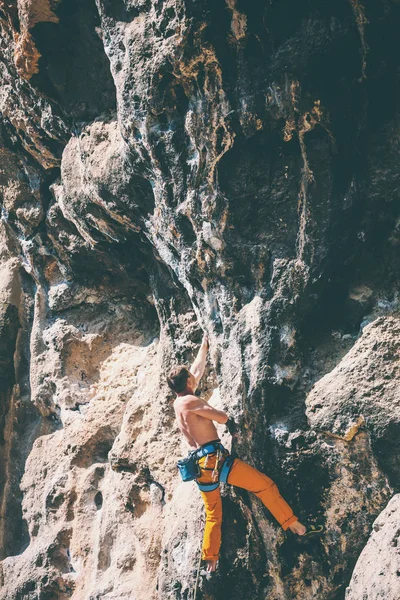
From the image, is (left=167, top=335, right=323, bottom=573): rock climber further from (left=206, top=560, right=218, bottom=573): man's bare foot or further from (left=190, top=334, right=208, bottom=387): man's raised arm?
(left=190, top=334, right=208, bottom=387): man's raised arm

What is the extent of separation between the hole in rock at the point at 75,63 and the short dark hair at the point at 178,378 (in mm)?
3018

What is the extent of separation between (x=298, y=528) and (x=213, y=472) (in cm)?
87

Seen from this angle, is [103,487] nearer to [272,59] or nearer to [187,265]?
[187,265]

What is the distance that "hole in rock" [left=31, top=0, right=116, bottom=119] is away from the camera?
7023mm

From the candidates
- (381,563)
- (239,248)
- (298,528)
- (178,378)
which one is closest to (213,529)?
(298,528)

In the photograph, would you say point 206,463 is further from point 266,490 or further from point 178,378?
point 178,378

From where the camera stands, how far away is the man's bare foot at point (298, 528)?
18.7ft

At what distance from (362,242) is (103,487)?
4.23 meters

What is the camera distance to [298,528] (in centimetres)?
572

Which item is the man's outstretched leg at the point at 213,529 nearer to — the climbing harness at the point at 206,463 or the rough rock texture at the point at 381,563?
the climbing harness at the point at 206,463

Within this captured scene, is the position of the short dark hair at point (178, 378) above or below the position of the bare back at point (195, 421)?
above

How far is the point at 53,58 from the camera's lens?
728cm

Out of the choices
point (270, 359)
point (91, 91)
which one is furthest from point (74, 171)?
point (270, 359)

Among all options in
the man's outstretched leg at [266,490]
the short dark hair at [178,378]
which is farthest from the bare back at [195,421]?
the man's outstretched leg at [266,490]
